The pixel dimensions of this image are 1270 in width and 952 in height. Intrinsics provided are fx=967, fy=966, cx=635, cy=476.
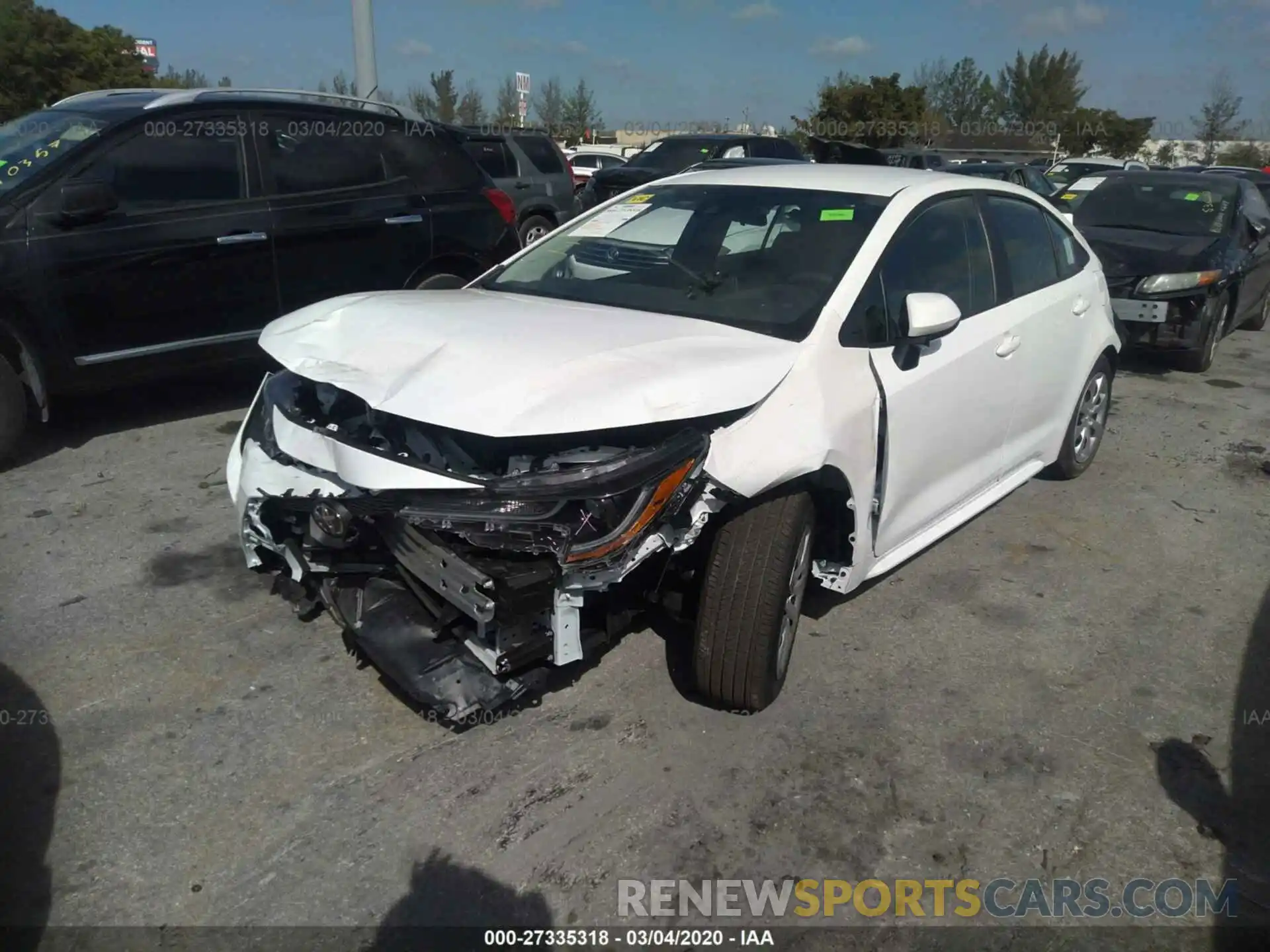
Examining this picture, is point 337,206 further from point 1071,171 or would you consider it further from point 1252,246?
point 1071,171

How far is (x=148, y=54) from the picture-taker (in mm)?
30688

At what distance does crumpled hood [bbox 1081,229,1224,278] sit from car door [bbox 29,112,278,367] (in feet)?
21.8

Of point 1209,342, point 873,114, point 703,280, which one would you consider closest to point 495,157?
point 1209,342

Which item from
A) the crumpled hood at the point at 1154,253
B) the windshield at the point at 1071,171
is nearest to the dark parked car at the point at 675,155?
the crumpled hood at the point at 1154,253

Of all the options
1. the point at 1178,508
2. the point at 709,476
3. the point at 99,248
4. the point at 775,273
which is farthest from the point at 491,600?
the point at 1178,508

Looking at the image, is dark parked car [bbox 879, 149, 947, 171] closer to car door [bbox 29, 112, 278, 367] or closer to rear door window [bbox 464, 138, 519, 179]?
rear door window [bbox 464, 138, 519, 179]

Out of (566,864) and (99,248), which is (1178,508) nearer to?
(566,864)

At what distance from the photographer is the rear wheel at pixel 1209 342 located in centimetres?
838

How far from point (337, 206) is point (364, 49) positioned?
18.8ft

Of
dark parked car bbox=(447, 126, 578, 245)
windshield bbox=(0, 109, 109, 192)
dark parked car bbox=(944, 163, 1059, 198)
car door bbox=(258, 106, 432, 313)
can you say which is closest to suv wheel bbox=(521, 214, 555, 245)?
dark parked car bbox=(447, 126, 578, 245)

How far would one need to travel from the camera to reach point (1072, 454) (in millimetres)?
5438

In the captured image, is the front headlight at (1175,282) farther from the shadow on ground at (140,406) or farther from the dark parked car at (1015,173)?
the shadow on ground at (140,406)

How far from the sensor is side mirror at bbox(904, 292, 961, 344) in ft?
10.8

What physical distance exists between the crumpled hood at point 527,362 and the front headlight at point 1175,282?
6.34 metres
